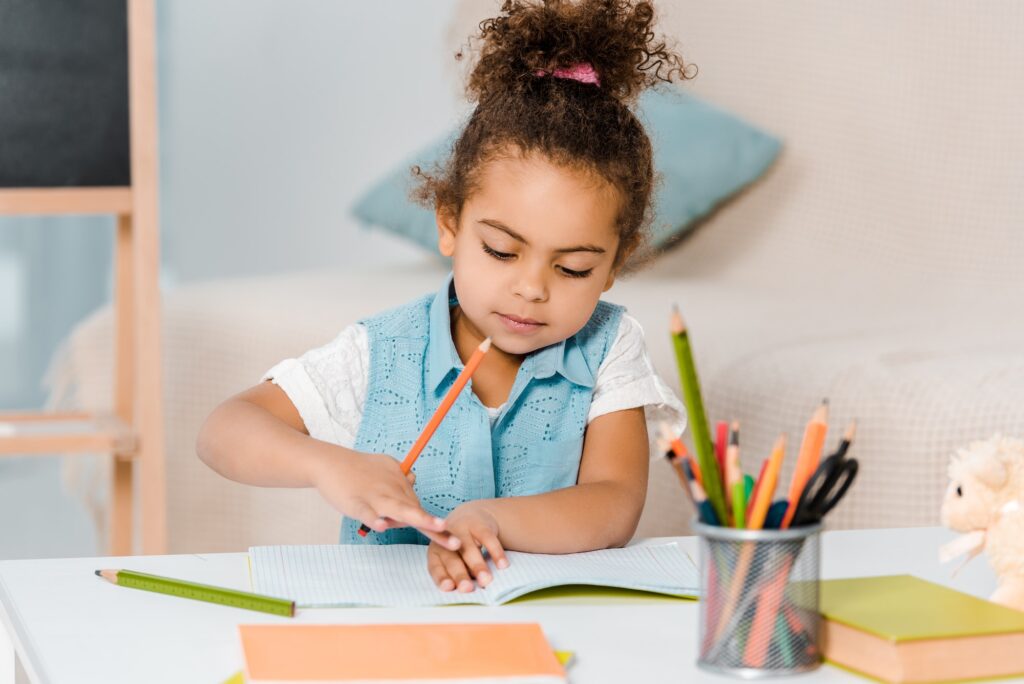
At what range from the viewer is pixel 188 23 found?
3062 mm

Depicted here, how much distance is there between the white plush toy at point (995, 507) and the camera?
0.70 meters

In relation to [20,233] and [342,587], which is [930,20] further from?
[20,233]

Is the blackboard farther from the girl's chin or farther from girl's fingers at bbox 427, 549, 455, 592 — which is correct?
girl's fingers at bbox 427, 549, 455, 592

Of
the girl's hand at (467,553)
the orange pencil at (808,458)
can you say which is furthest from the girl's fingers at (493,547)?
the orange pencil at (808,458)

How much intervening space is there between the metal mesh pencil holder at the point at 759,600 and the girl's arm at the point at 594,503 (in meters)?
0.24

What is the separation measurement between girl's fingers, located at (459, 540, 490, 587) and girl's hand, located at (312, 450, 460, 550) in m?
0.01

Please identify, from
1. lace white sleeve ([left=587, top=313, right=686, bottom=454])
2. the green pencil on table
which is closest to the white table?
the green pencil on table

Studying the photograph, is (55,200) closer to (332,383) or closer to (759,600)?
(332,383)

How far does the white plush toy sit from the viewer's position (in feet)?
2.29

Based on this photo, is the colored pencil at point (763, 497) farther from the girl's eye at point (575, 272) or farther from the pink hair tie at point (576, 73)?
the pink hair tie at point (576, 73)

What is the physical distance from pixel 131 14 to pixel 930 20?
1189 millimetres

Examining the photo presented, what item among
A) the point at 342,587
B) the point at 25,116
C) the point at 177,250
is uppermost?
the point at 25,116

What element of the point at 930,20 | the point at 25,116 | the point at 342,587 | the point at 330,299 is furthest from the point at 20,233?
the point at 342,587

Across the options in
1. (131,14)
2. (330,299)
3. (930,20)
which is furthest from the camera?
(930,20)
